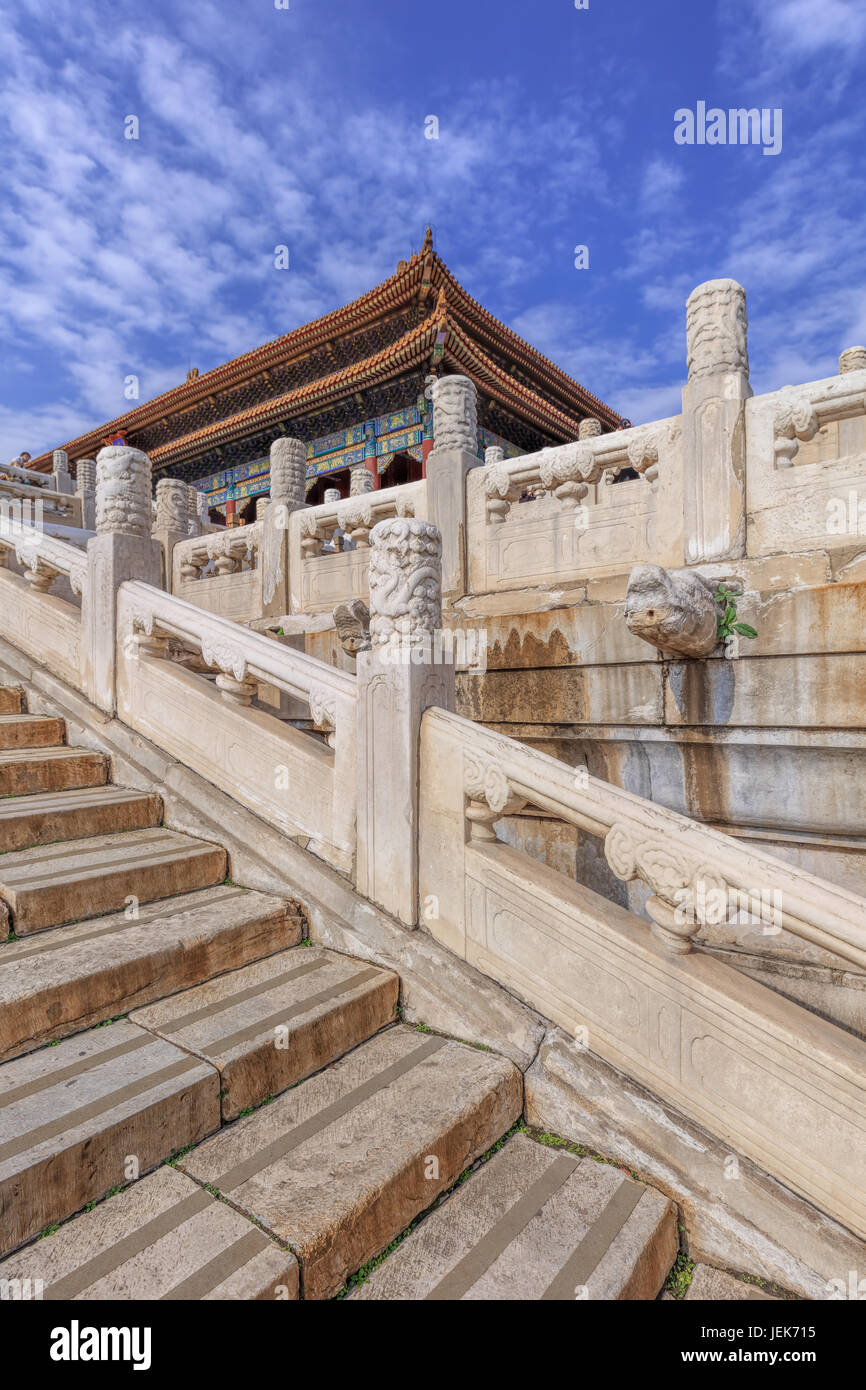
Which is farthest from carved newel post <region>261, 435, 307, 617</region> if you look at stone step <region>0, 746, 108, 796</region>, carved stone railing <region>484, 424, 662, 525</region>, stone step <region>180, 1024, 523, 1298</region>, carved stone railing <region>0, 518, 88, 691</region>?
stone step <region>180, 1024, 523, 1298</region>

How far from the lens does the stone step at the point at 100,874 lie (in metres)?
2.58

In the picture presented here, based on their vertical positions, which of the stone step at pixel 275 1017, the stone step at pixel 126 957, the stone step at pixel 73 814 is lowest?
the stone step at pixel 275 1017

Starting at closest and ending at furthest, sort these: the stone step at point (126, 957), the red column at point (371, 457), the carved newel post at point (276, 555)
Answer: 1. the stone step at point (126, 957)
2. the carved newel post at point (276, 555)
3. the red column at point (371, 457)

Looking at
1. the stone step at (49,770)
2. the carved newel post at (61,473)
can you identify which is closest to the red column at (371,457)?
the carved newel post at (61,473)

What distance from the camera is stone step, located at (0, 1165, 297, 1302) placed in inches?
58.7

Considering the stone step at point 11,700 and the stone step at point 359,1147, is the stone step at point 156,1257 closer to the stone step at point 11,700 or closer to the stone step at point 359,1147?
the stone step at point 359,1147

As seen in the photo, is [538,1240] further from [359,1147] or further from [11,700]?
[11,700]

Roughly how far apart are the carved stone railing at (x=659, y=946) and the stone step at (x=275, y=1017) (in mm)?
424

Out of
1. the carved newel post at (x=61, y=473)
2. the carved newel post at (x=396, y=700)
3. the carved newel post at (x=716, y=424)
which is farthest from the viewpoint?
the carved newel post at (x=61, y=473)

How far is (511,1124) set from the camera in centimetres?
237

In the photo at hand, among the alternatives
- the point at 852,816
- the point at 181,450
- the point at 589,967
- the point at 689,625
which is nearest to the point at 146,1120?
the point at 589,967

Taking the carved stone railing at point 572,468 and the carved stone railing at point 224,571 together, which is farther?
the carved stone railing at point 224,571
